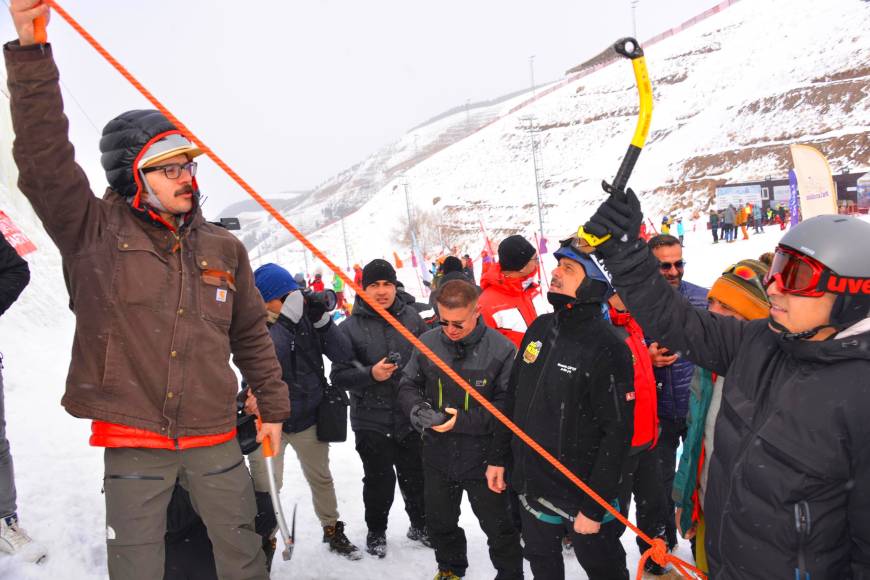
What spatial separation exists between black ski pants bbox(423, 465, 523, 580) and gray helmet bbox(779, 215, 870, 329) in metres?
2.30

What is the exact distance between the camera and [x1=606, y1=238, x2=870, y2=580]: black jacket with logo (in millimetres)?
1802

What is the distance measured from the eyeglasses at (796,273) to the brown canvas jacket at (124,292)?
2.24 metres

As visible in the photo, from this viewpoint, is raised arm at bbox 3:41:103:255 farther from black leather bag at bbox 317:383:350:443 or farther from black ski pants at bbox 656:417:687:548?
black ski pants at bbox 656:417:687:548

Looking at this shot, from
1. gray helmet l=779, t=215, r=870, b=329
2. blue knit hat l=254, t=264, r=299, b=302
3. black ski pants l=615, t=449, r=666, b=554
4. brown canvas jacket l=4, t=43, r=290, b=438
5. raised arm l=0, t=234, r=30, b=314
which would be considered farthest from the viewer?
blue knit hat l=254, t=264, r=299, b=302

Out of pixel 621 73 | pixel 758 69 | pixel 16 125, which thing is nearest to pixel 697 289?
pixel 16 125

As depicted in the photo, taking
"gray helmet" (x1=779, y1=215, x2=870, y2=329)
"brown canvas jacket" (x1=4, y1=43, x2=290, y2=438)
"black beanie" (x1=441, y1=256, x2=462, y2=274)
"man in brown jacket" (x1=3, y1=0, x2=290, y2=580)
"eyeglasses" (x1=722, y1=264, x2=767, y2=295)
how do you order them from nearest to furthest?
"gray helmet" (x1=779, y1=215, x2=870, y2=329) < "brown canvas jacket" (x1=4, y1=43, x2=290, y2=438) < "man in brown jacket" (x1=3, y1=0, x2=290, y2=580) < "eyeglasses" (x1=722, y1=264, x2=767, y2=295) < "black beanie" (x1=441, y1=256, x2=462, y2=274)

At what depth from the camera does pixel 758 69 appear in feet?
213

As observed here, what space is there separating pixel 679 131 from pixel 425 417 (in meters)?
68.9

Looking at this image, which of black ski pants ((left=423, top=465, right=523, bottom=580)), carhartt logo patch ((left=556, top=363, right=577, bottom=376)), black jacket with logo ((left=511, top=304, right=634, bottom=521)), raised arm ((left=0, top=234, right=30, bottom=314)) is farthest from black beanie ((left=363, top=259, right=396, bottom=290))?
raised arm ((left=0, top=234, right=30, bottom=314))

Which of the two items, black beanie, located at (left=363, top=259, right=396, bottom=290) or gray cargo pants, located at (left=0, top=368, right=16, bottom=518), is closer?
gray cargo pants, located at (left=0, top=368, right=16, bottom=518)

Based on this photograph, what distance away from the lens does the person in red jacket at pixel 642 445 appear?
320 centimetres

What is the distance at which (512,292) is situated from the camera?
462 cm

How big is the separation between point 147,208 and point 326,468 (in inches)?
103

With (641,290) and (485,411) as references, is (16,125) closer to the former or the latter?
(641,290)
